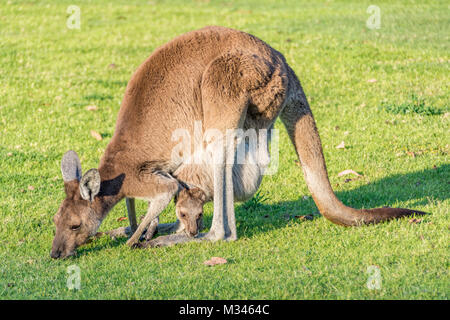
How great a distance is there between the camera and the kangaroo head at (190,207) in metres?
5.20

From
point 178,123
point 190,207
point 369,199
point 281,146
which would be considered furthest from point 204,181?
point 281,146

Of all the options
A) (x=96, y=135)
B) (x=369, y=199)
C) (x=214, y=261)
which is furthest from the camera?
(x=96, y=135)

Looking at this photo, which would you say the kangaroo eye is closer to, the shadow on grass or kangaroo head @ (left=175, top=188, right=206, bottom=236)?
kangaroo head @ (left=175, top=188, right=206, bottom=236)

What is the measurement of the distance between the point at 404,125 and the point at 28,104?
5.30 metres

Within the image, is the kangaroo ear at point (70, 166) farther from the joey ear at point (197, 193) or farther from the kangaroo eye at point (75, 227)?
the joey ear at point (197, 193)

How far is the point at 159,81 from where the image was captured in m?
5.05

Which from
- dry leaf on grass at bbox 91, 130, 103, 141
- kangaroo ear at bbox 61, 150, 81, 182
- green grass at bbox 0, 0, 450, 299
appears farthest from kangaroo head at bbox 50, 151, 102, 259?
dry leaf on grass at bbox 91, 130, 103, 141

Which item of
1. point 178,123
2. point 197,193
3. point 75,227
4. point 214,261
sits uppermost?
point 178,123

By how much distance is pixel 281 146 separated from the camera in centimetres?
793

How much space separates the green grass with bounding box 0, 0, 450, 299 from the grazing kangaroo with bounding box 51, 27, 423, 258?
0.79 feet

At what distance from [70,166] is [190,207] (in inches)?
39.2

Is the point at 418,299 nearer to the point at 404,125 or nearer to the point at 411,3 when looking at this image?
the point at 404,125

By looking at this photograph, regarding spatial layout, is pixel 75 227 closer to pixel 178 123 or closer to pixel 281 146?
pixel 178 123

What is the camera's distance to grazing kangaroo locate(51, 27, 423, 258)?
4.94 metres
